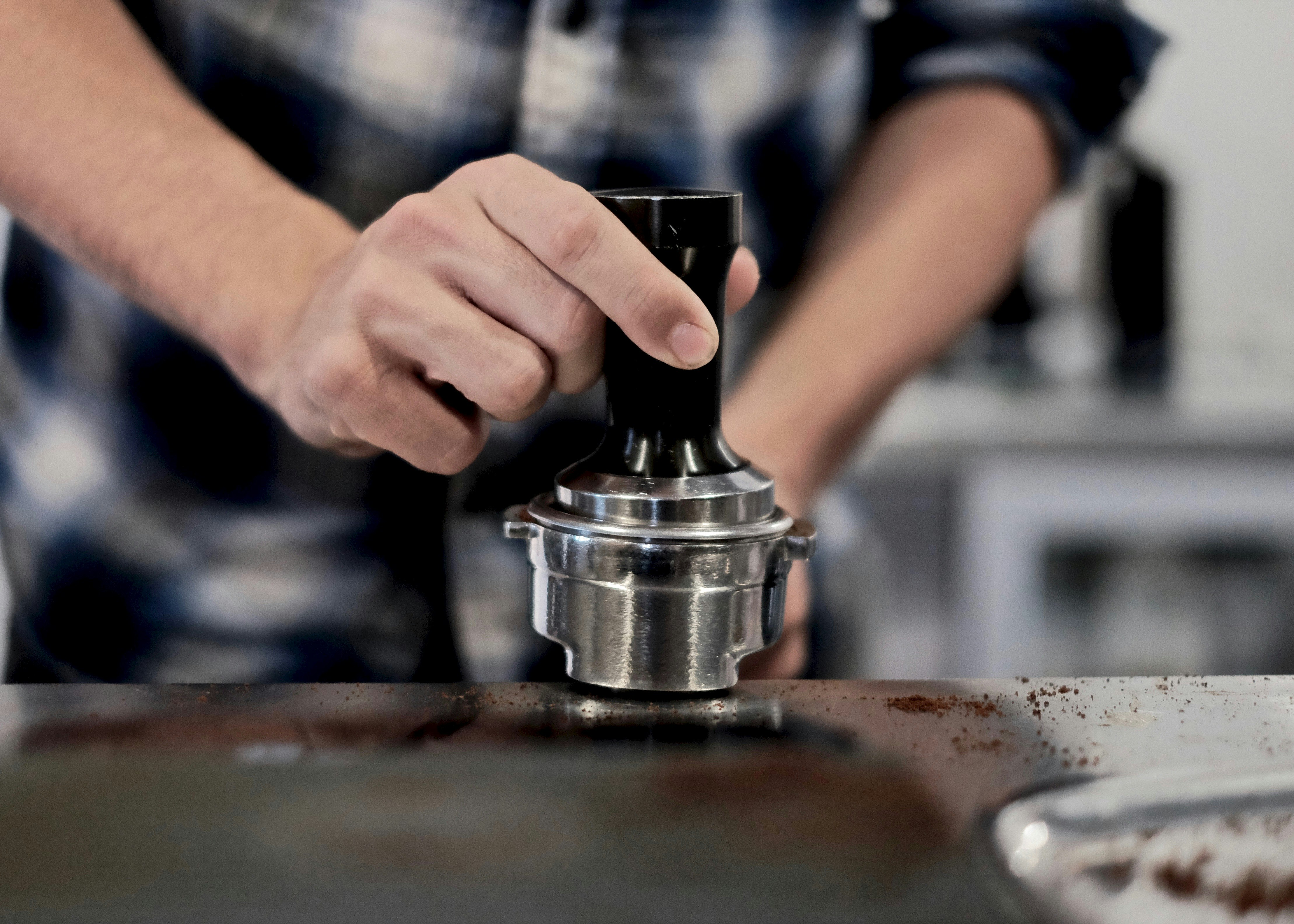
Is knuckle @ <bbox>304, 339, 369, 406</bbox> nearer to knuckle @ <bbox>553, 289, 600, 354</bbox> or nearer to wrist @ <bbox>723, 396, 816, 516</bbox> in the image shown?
knuckle @ <bbox>553, 289, 600, 354</bbox>

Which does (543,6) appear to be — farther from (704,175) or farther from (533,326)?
(533,326)

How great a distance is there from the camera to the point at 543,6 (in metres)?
0.69

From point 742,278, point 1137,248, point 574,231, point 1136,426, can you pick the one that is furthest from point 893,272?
point 1137,248

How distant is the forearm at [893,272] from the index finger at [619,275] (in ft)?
0.85

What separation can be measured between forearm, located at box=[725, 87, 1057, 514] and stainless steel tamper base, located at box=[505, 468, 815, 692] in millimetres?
236

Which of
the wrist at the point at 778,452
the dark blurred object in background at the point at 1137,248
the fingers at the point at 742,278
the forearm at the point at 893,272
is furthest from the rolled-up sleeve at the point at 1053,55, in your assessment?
the dark blurred object in background at the point at 1137,248

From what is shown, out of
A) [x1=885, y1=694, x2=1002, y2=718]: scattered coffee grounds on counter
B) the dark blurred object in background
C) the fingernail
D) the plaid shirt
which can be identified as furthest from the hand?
the dark blurred object in background

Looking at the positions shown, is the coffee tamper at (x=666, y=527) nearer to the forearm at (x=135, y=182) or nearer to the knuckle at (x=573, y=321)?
the knuckle at (x=573, y=321)

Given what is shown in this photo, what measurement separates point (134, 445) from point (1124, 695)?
55cm

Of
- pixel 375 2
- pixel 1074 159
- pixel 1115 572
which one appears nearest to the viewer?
pixel 375 2

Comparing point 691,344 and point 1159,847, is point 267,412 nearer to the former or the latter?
point 691,344

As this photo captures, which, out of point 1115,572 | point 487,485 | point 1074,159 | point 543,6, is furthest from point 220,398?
point 1115,572

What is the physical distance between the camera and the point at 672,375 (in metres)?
0.38

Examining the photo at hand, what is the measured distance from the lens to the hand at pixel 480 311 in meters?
0.36
